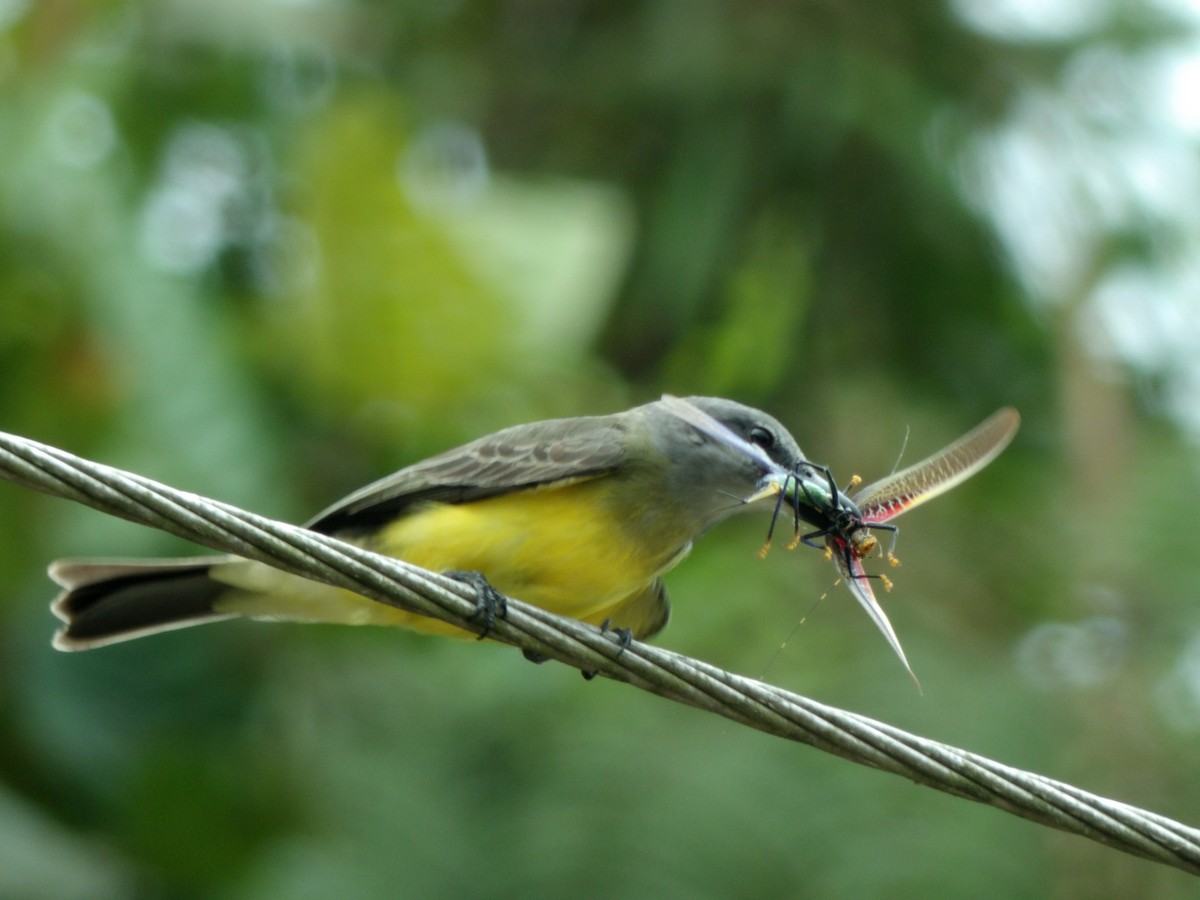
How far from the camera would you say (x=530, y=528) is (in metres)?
4.80

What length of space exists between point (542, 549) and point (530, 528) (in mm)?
96

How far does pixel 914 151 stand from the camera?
445 inches

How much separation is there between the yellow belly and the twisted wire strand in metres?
0.97

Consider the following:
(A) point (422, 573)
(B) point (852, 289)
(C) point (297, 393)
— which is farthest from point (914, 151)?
(A) point (422, 573)

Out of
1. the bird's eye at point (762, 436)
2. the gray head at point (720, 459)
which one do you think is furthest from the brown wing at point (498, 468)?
the bird's eye at point (762, 436)

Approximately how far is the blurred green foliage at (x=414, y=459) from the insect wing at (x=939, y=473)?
3.28 metres

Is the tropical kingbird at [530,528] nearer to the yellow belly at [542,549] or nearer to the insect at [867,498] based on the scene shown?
the yellow belly at [542,549]

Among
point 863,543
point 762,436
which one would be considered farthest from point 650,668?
point 762,436

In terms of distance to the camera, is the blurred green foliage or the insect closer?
the insect

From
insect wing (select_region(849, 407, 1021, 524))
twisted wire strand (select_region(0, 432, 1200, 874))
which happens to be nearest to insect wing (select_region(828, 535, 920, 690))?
insect wing (select_region(849, 407, 1021, 524))

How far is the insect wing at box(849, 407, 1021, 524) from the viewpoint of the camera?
154 inches

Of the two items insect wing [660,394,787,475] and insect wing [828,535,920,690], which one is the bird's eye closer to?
insect wing [660,394,787,475]

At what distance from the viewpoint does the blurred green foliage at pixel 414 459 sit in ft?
25.7

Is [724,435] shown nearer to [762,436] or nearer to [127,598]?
[762,436]
